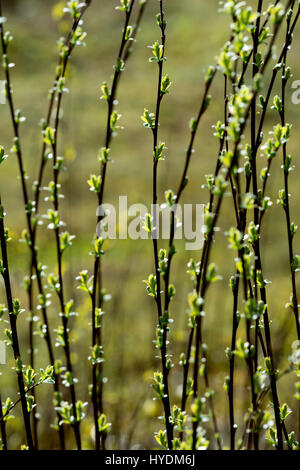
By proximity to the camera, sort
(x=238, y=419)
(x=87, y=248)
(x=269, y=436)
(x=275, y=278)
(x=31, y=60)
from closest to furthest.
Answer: (x=269, y=436) → (x=238, y=419) → (x=275, y=278) → (x=87, y=248) → (x=31, y=60)

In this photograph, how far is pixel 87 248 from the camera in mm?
5051

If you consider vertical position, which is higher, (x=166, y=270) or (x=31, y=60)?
(x=31, y=60)

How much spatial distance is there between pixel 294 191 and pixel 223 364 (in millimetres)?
2937

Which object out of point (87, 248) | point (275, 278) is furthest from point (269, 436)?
point (87, 248)

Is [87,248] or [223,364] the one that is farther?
[87,248]

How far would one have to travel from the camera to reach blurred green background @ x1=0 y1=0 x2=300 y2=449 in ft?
8.53

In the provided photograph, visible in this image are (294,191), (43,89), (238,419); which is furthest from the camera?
(43,89)

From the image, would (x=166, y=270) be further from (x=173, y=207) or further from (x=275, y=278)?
(x=275, y=278)

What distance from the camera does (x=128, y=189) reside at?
6258 mm

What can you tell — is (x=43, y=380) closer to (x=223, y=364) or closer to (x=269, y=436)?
(x=269, y=436)

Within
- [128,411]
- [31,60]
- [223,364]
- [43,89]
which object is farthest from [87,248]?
[31,60]

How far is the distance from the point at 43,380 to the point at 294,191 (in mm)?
5360

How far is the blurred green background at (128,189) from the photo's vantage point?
260cm
